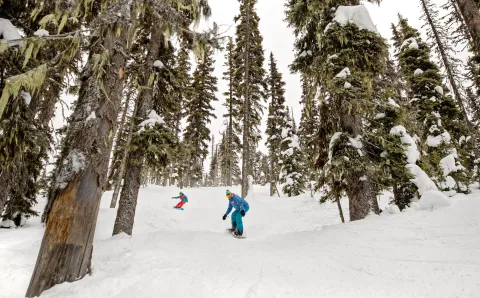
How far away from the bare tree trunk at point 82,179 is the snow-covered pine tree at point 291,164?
19250mm

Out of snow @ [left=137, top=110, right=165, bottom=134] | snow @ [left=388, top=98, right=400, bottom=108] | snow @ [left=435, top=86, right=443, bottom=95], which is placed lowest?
snow @ [left=137, top=110, right=165, bottom=134]

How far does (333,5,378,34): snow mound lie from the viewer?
6817 mm

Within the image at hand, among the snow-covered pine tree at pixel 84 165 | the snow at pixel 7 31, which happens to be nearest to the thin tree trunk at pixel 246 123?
the snow-covered pine tree at pixel 84 165

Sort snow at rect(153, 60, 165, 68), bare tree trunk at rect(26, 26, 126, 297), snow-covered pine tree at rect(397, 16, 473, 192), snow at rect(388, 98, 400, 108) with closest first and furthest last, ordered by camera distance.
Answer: bare tree trunk at rect(26, 26, 126, 297) → snow at rect(388, 98, 400, 108) → snow at rect(153, 60, 165, 68) → snow-covered pine tree at rect(397, 16, 473, 192)

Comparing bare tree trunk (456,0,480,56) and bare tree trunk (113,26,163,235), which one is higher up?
bare tree trunk (456,0,480,56)

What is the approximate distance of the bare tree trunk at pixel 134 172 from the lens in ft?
23.6

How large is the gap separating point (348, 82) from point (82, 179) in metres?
6.76

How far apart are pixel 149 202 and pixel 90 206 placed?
14.7 metres

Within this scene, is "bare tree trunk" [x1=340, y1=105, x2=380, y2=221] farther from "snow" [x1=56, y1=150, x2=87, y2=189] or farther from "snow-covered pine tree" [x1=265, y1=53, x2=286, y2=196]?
"snow-covered pine tree" [x1=265, y1=53, x2=286, y2=196]

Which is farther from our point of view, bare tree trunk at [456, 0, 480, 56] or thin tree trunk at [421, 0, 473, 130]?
thin tree trunk at [421, 0, 473, 130]

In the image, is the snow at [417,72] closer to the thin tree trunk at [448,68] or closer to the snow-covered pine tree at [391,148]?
the thin tree trunk at [448,68]

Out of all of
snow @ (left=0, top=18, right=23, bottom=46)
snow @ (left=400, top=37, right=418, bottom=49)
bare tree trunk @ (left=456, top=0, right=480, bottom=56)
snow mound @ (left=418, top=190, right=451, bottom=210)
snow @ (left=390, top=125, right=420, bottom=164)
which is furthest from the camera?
snow @ (left=400, top=37, right=418, bottom=49)

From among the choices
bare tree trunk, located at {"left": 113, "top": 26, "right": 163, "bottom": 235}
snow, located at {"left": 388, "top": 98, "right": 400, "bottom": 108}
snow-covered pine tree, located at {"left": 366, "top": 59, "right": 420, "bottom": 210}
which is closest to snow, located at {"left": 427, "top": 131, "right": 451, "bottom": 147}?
snow-covered pine tree, located at {"left": 366, "top": 59, "right": 420, "bottom": 210}

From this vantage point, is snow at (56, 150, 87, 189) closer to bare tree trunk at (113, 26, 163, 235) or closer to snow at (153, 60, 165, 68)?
bare tree trunk at (113, 26, 163, 235)
